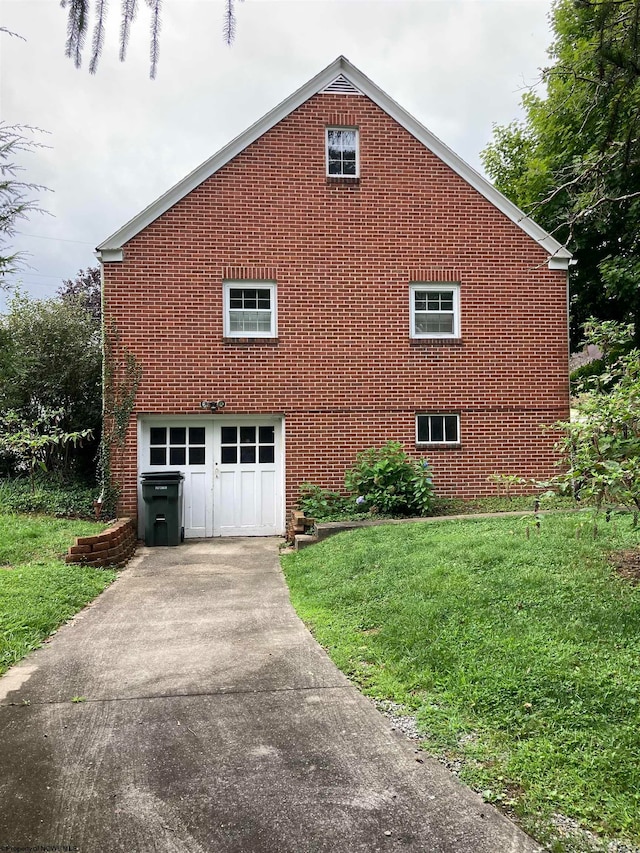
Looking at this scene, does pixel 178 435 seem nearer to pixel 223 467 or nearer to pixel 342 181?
pixel 223 467

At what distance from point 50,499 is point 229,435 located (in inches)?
136

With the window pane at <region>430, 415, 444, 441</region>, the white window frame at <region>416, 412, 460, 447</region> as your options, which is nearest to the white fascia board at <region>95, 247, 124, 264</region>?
the white window frame at <region>416, 412, 460, 447</region>

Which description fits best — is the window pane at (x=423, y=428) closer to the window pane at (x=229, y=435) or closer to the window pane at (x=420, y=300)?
the window pane at (x=420, y=300)

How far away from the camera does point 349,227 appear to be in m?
11.9

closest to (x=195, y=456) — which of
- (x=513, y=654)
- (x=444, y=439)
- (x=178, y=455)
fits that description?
(x=178, y=455)

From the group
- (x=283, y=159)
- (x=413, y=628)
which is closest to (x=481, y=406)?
(x=283, y=159)

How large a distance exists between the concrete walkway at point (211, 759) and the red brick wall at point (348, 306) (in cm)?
641

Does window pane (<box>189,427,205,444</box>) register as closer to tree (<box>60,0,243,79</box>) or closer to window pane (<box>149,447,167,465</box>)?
window pane (<box>149,447,167,465</box>)

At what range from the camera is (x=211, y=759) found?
131 inches

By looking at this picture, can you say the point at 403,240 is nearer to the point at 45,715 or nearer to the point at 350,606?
the point at 350,606

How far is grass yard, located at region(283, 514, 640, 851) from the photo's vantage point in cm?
300

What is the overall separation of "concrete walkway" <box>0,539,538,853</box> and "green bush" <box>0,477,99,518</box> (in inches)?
235

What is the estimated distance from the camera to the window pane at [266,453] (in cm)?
1181

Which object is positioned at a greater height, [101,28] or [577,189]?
[577,189]
